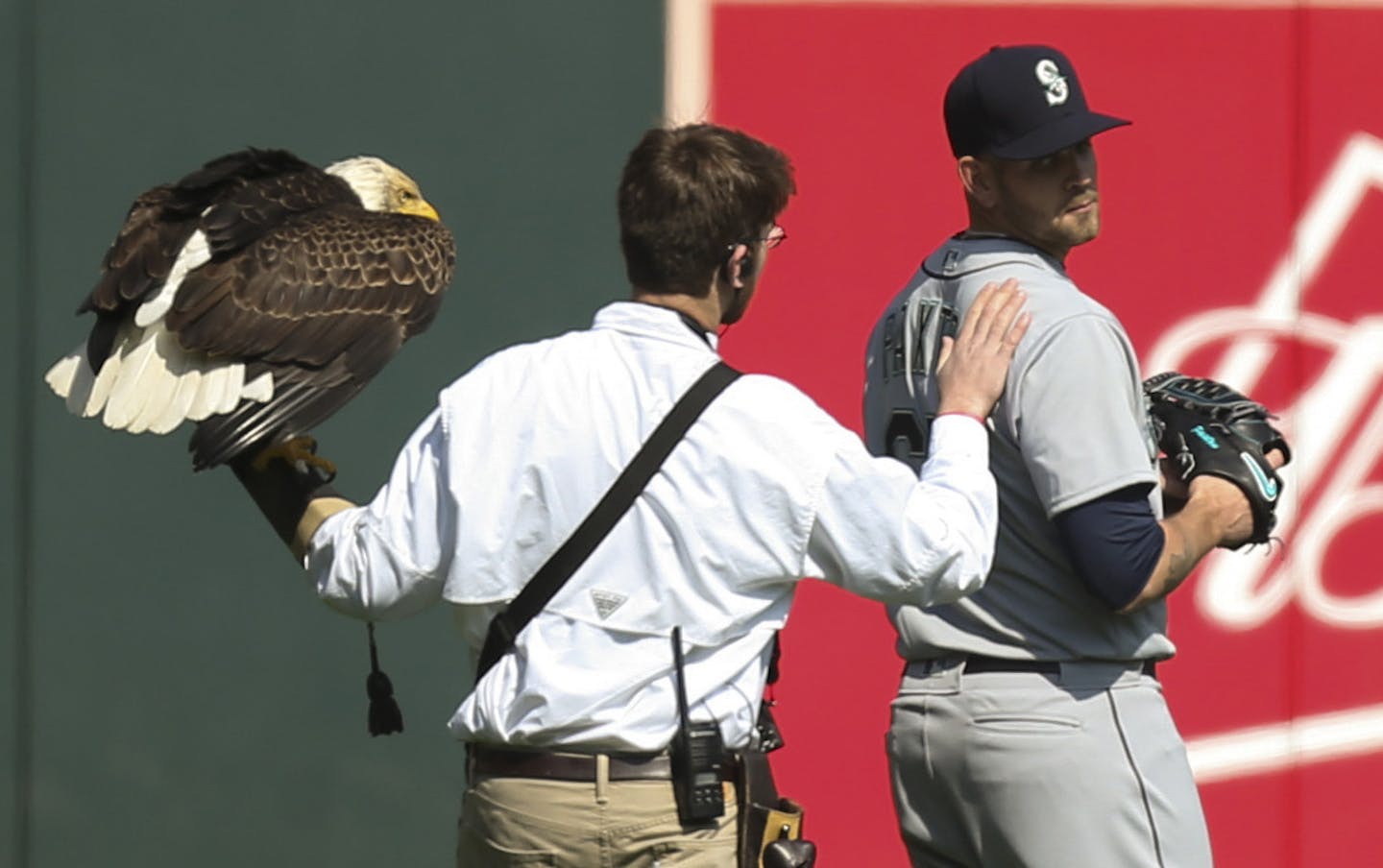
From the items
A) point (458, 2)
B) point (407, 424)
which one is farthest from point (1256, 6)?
point (407, 424)

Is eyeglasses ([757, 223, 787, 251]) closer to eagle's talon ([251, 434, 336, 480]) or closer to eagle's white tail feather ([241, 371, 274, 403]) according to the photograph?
eagle's talon ([251, 434, 336, 480])

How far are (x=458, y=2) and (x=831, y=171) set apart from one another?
3.44 feet

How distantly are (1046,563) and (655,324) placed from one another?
2.80 feet

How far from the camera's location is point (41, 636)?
505 centimetres

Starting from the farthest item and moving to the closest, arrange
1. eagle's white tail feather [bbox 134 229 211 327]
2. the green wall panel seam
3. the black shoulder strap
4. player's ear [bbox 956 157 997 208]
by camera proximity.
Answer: the green wall panel seam
player's ear [bbox 956 157 997 208]
eagle's white tail feather [bbox 134 229 211 327]
the black shoulder strap

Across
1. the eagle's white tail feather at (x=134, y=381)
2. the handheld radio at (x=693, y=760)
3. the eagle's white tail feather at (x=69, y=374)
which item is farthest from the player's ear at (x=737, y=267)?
the eagle's white tail feather at (x=69, y=374)

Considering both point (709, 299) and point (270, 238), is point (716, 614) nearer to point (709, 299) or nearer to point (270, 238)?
point (709, 299)

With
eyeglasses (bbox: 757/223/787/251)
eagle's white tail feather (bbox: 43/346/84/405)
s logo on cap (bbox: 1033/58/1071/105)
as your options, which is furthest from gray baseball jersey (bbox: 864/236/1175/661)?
eagle's white tail feather (bbox: 43/346/84/405)

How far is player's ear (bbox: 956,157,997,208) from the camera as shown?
3.46 metres

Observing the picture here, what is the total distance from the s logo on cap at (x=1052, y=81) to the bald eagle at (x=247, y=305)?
1.21 meters

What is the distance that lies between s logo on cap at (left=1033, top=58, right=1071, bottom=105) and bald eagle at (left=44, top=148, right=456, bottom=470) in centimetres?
121

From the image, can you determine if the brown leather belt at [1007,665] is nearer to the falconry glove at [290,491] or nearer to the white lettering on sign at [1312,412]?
the falconry glove at [290,491]

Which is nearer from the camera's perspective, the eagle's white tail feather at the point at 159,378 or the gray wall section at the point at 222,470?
the eagle's white tail feather at the point at 159,378

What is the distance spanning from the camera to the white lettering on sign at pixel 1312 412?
5.41m
